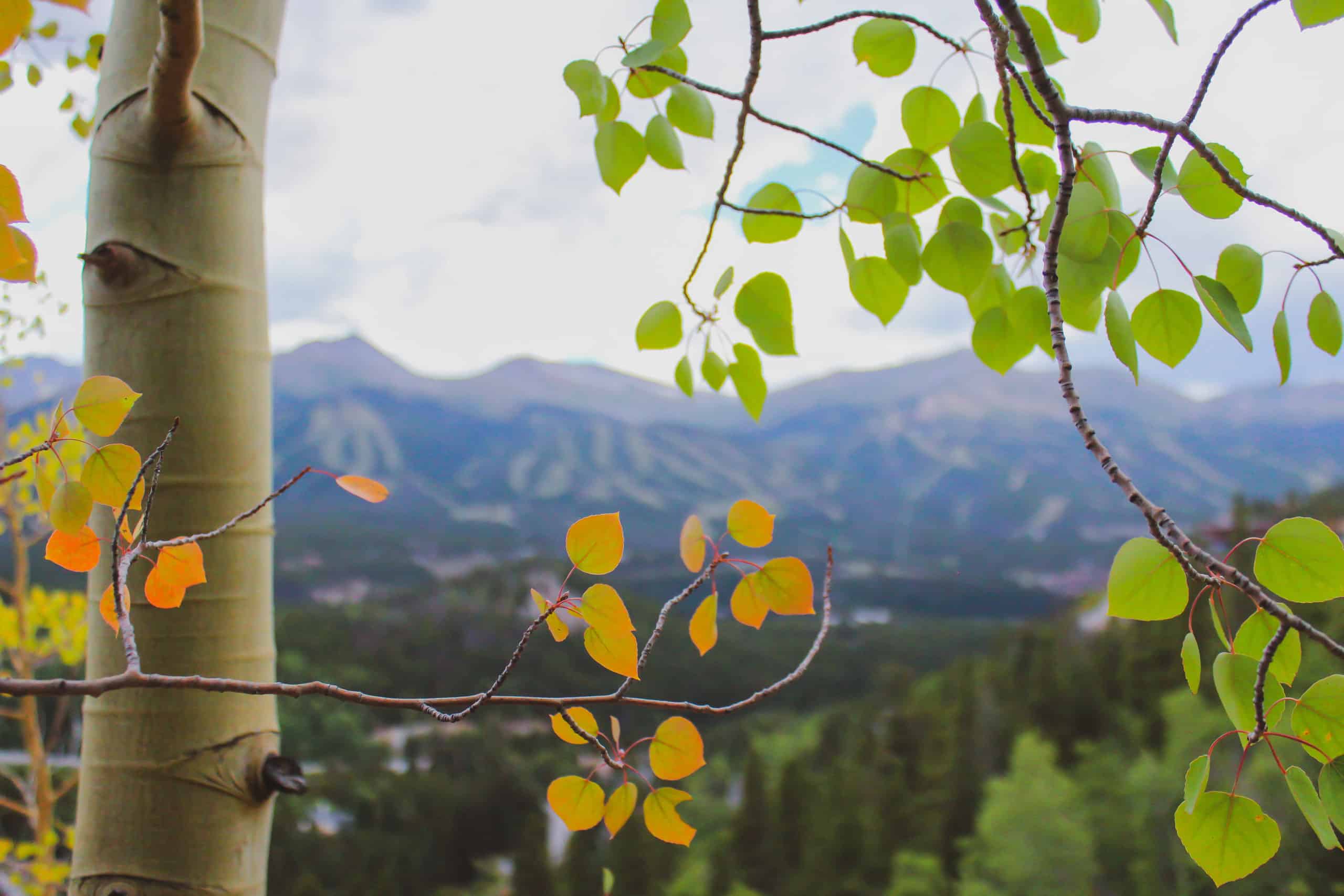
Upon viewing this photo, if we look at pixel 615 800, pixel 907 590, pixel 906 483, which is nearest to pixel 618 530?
pixel 615 800

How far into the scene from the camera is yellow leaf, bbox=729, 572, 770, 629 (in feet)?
1.49

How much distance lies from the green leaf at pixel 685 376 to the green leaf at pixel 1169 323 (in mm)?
320

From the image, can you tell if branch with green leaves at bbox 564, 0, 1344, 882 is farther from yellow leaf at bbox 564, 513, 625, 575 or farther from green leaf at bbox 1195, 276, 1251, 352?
yellow leaf at bbox 564, 513, 625, 575

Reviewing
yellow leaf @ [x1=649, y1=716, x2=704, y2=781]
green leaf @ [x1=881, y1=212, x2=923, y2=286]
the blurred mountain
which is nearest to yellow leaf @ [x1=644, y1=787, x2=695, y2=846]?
yellow leaf @ [x1=649, y1=716, x2=704, y2=781]

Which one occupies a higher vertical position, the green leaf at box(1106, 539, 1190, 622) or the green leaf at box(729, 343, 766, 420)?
the green leaf at box(729, 343, 766, 420)

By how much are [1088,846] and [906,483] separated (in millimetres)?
44889

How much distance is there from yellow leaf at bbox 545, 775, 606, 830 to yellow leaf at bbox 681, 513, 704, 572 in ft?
0.46

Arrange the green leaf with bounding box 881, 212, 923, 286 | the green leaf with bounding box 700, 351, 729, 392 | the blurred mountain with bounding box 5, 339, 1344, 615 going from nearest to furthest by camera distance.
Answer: the green leaf with bounding box 881, 212, 923, 286 → the green leaf with bounding box 700, 351, 729, 392 → the blurred mountain with bounding box 5, 339, 1344, 615

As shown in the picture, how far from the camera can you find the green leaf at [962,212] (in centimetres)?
47

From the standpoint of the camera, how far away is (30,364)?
10.1 ft

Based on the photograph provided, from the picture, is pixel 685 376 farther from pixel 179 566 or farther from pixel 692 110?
pixel 179 566

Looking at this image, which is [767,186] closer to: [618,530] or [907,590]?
[618,530]

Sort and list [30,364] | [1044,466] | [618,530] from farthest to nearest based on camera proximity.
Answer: [1044,466] → [30,364] → [618,530]

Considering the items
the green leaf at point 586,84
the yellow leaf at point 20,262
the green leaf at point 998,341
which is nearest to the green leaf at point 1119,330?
the green leaf at point 998,341
